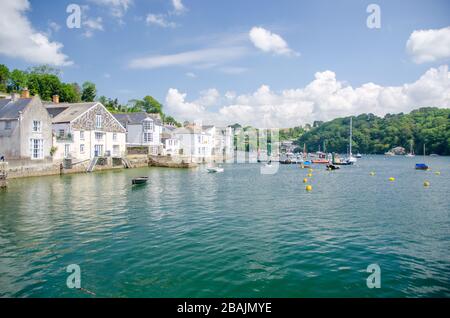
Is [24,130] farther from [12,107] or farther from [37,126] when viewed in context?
[12,107]

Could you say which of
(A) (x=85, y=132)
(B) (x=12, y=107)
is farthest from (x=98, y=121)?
(B) (x=12, y=107)

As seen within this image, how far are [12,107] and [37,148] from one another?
278 inches

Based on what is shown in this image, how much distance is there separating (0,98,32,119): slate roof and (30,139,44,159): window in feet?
14.6

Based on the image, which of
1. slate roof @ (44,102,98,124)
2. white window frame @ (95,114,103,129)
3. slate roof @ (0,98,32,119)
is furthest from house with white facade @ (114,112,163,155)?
slate roof @ (0,98,32,119)

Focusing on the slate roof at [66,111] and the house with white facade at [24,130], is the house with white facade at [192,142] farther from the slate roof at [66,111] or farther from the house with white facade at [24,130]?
the house with white facade at [24,130]

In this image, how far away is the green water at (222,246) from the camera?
1065 centimetres

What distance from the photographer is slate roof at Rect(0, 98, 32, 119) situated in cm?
4347

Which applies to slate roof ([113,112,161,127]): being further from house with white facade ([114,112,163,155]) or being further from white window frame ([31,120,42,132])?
white window frame ([31,120,42,132])

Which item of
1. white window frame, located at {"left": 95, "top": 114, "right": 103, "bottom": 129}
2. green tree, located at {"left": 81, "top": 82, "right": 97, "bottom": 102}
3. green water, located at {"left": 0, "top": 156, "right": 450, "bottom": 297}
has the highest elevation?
green tree, located at {"left": 81, "top": 82, "right": 97, "bottom": 102}

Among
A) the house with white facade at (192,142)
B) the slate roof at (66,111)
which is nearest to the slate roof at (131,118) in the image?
the house with white facade at (192,142)

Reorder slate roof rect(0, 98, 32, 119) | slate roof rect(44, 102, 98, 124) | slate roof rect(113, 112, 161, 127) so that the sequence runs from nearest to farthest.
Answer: slate roof rect(0, 98, 32, 119)
slate roof rect(44, 102, 98, 124)
slate roof rect(113, 112, 161, 127)

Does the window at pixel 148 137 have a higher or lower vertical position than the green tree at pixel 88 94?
lower
